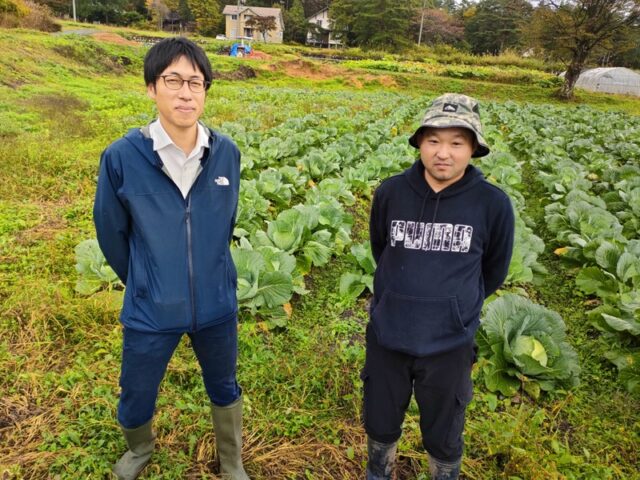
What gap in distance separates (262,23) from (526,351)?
56081 mm

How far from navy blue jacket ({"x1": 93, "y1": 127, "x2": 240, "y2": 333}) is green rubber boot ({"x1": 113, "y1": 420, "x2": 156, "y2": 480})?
0.67m

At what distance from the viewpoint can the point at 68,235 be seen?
4.58 meters

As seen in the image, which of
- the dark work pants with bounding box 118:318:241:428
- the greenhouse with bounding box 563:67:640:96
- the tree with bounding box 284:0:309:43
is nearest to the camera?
the dark work pants with bounding box 118:318:241:428

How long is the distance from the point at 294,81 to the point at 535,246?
2709cm

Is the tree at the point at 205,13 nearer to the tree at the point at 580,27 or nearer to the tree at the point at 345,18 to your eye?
the tree at the point at 345,18

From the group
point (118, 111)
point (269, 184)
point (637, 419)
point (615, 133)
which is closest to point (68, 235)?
point (269, 184)

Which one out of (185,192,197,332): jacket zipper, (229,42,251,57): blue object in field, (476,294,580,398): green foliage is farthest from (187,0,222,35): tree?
(185,192,197,332): jacket zipper

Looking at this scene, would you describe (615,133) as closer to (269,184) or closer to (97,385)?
(269,184)

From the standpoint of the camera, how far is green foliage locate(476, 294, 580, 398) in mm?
2832

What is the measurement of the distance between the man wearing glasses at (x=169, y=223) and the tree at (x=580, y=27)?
3239 centimetres

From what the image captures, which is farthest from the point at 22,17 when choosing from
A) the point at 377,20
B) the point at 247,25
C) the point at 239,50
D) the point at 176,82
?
the point at 176,82

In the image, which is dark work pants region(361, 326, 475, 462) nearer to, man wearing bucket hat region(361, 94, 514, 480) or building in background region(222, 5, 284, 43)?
man wearing bucket hat region(361, 94, 514, 480)

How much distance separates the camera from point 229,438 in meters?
2.15

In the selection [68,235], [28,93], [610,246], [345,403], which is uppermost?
[28,93]
